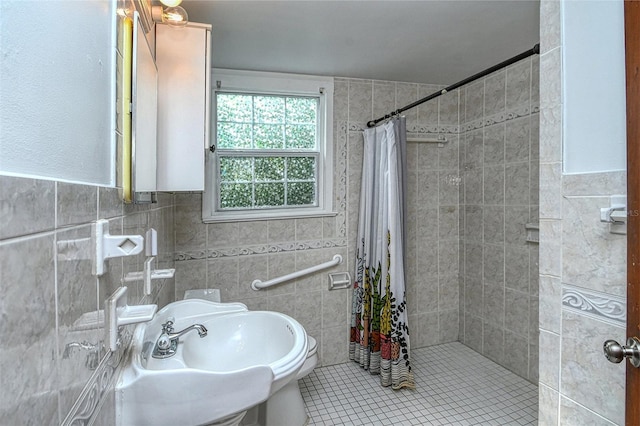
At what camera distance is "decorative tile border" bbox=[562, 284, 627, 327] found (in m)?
0.78

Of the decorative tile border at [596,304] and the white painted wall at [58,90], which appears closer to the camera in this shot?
the white painted wall at [58,90]

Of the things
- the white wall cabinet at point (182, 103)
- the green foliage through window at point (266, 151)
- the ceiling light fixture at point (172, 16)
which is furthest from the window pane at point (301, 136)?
the ceiling light fixture at point (172, 16)

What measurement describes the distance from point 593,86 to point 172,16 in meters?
1.45

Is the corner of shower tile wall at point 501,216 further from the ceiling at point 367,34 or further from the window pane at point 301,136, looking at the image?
the window pane at point 301,136

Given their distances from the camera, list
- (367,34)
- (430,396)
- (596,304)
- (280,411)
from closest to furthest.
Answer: (596,304) → (280,411) → (367,34) → (430,396)

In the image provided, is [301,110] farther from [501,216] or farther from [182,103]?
[501,216]

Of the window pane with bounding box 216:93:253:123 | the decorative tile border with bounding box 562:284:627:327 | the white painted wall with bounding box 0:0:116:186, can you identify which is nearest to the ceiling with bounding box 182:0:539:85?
the window pane with bounding box 216:93:253:123

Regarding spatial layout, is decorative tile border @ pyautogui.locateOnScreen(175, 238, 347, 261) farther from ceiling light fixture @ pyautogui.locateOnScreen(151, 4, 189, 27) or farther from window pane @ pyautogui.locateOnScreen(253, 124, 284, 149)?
ceiling light fixture @ pyautogui.locateOnScreen(151, 4, 189, 27)

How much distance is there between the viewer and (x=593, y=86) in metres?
0.85

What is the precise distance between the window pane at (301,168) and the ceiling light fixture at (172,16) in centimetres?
138

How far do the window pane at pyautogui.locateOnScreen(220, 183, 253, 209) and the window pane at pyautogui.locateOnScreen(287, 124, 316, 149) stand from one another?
1.65ft

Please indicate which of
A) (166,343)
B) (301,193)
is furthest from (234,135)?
(166,343)

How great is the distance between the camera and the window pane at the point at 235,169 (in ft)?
8.01

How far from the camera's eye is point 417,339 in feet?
9.38
